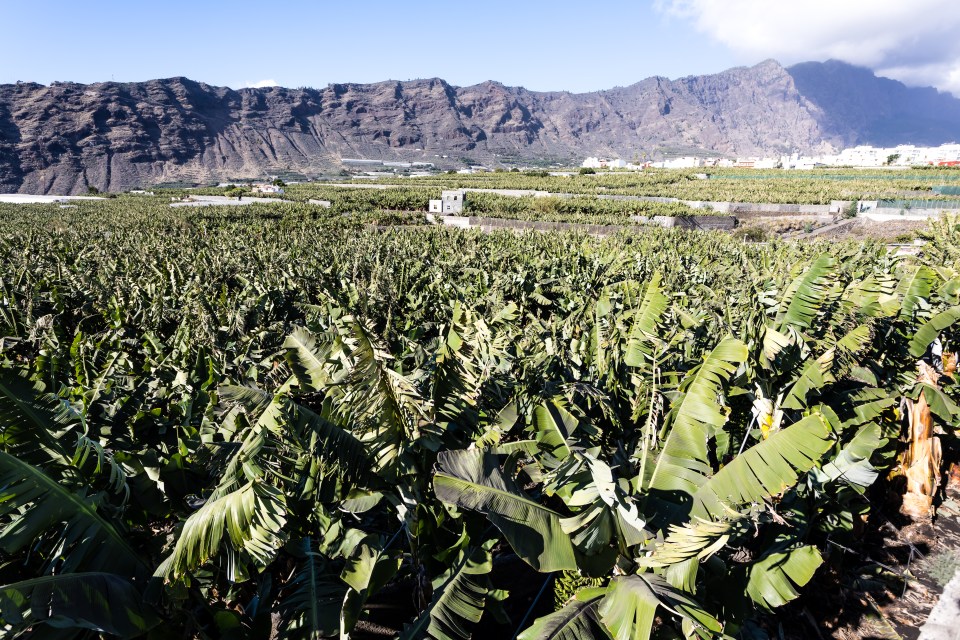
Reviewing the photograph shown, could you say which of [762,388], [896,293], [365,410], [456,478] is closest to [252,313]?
[365,410]

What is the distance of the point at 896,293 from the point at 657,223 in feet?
76.3

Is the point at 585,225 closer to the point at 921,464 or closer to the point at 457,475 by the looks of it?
the point at 921,464

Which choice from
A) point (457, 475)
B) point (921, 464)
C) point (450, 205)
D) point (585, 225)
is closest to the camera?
point (457, 475)

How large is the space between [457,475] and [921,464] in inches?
241

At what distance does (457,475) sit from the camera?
127 inches

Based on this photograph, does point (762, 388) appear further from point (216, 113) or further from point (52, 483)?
point (216, 113)

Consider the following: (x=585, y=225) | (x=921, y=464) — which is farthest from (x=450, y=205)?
(x=921, y=464)

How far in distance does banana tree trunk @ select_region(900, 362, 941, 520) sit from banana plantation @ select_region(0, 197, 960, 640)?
29 mm

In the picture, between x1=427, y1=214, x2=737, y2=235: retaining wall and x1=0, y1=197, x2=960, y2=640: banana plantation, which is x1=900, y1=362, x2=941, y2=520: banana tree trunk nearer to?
x1=0, y1=197, x2=960, y2=640: banana plantation

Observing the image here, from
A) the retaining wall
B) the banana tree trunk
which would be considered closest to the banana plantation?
the banana tree trunk

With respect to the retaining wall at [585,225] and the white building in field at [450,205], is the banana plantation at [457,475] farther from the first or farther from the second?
the white building in field at [450,205]

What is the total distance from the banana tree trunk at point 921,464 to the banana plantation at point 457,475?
29mm

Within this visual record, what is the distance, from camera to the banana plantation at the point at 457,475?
296 centimetres

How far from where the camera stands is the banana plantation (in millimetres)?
2955
